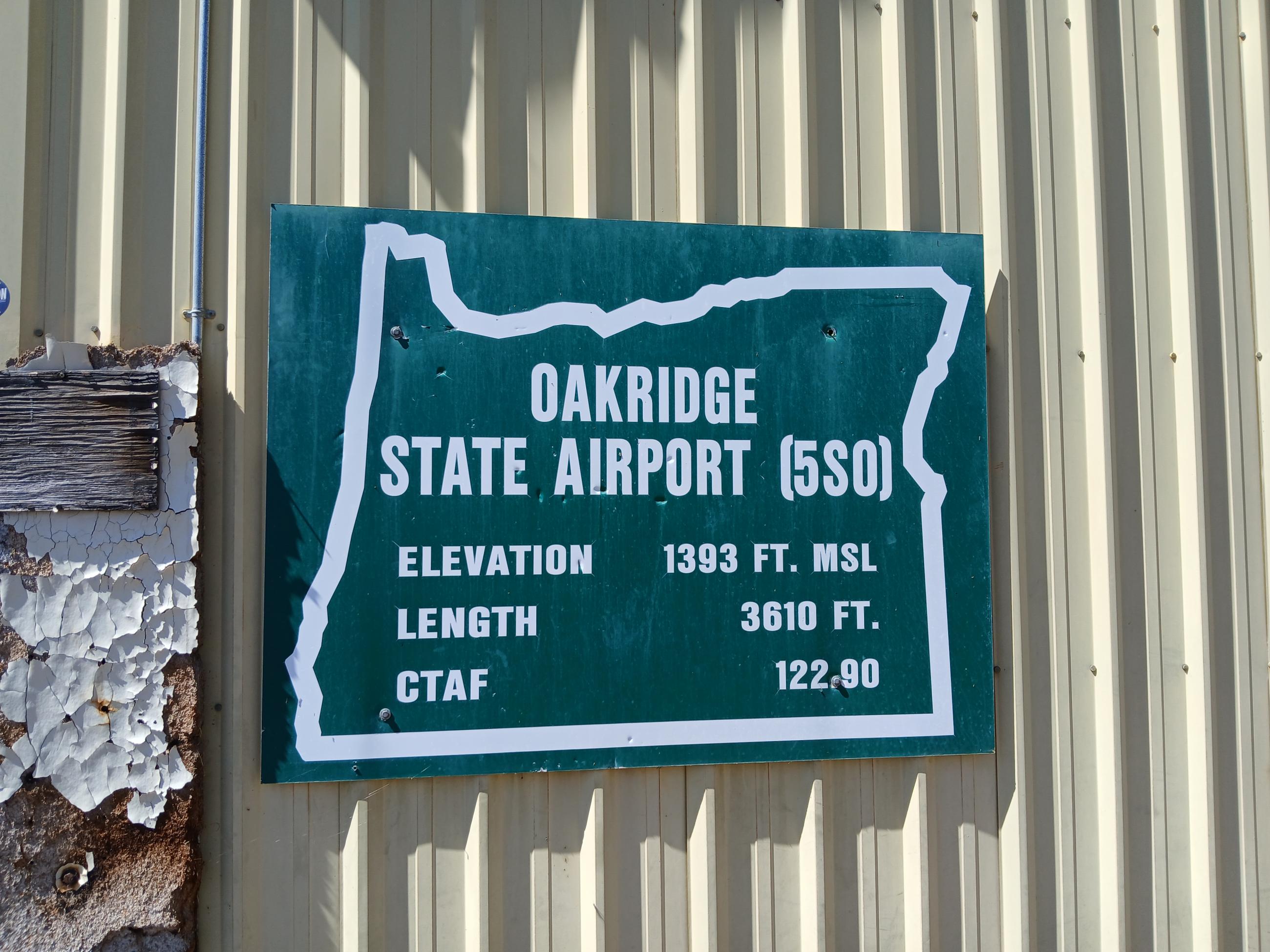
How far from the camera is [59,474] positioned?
2092 millimetres

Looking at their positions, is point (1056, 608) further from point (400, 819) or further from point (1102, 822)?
point (400, 819)

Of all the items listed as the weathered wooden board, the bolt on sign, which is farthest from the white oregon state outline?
the weathered wooden board

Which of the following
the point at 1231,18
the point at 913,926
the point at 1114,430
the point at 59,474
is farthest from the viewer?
the point at 1231,18

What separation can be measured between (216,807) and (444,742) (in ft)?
1.82

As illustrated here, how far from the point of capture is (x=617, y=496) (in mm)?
2285

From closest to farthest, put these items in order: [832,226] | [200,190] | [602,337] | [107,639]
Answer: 1. [107,639]
2. [200,190]
3. [602,337]
4. [832,226]

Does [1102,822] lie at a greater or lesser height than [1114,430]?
lesser

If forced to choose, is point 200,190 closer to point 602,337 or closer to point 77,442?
point 77,442

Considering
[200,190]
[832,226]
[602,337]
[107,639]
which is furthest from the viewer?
[832,226]

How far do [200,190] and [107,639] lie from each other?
1.09m

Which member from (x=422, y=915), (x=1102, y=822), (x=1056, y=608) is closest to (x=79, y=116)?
A: (x=422, y=915)

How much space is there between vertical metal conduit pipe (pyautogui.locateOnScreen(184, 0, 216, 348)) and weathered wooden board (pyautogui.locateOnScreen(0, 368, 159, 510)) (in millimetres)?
210

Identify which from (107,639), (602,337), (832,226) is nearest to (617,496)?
(602,337)

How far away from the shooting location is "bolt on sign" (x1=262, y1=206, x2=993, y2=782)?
7.15ft
